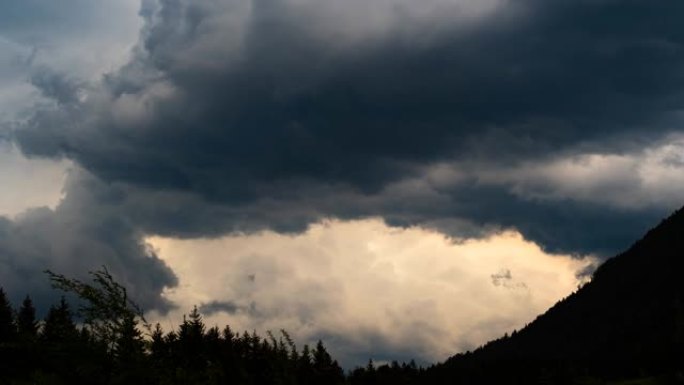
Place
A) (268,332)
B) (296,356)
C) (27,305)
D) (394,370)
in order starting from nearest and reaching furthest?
(268,332) < (296,356) < (27,305) < (394,370)

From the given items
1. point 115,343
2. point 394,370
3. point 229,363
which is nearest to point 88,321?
point 115,343

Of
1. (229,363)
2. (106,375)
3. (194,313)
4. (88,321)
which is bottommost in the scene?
(106,375)

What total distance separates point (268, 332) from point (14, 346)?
260 inches

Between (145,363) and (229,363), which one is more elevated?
(229,363)

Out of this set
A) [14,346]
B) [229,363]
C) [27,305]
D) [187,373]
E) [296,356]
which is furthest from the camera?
[27,305]

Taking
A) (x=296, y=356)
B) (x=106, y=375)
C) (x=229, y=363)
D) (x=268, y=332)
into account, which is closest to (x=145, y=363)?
(x=106, y=375)

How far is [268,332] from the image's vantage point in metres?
16.3

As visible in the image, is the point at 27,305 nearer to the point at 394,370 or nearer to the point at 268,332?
the point at 394,370

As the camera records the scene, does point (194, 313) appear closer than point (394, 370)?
Yes

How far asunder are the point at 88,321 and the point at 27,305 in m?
119

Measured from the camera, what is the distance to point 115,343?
34.4 ft

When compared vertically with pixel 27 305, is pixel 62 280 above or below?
below

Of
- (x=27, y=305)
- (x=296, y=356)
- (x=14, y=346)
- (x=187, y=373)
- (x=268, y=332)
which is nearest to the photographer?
(x=14, y=346)

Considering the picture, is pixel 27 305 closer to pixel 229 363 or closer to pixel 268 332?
pixel 229 363
